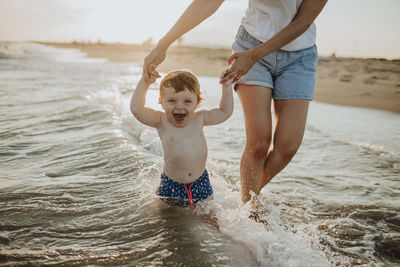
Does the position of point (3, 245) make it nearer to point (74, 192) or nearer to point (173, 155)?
point (74, 192)

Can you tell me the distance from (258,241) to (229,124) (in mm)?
4316

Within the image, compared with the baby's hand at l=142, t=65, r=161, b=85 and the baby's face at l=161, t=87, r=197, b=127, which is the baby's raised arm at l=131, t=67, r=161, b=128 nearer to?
the baby's hand at l=142, t=65, r=161, b=85

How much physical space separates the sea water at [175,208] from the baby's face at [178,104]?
77cm

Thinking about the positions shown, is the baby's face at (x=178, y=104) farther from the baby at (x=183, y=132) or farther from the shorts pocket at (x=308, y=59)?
the shorts pocket at (x=308, y=59)

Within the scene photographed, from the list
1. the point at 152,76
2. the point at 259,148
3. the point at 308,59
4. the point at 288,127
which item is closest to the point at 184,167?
the point at 259,148

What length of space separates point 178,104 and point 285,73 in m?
0.87

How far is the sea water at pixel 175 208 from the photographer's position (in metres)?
2.24

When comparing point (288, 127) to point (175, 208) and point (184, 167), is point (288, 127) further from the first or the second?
point (175, 208)

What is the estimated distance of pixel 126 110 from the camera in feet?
23.3

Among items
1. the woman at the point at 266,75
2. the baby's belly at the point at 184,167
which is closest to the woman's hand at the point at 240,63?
the woman at the point at 266,75

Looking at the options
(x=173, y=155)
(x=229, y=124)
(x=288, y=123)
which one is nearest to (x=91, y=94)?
(x=229, y=124)

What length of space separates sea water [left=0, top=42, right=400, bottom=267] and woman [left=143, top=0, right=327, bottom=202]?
A: 42cm

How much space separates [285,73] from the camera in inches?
99.1

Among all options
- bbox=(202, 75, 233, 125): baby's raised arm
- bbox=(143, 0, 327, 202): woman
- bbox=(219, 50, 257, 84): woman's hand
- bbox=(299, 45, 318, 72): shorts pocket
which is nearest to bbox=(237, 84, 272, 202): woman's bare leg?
bbox=(143, 0, 327, 202): woman
